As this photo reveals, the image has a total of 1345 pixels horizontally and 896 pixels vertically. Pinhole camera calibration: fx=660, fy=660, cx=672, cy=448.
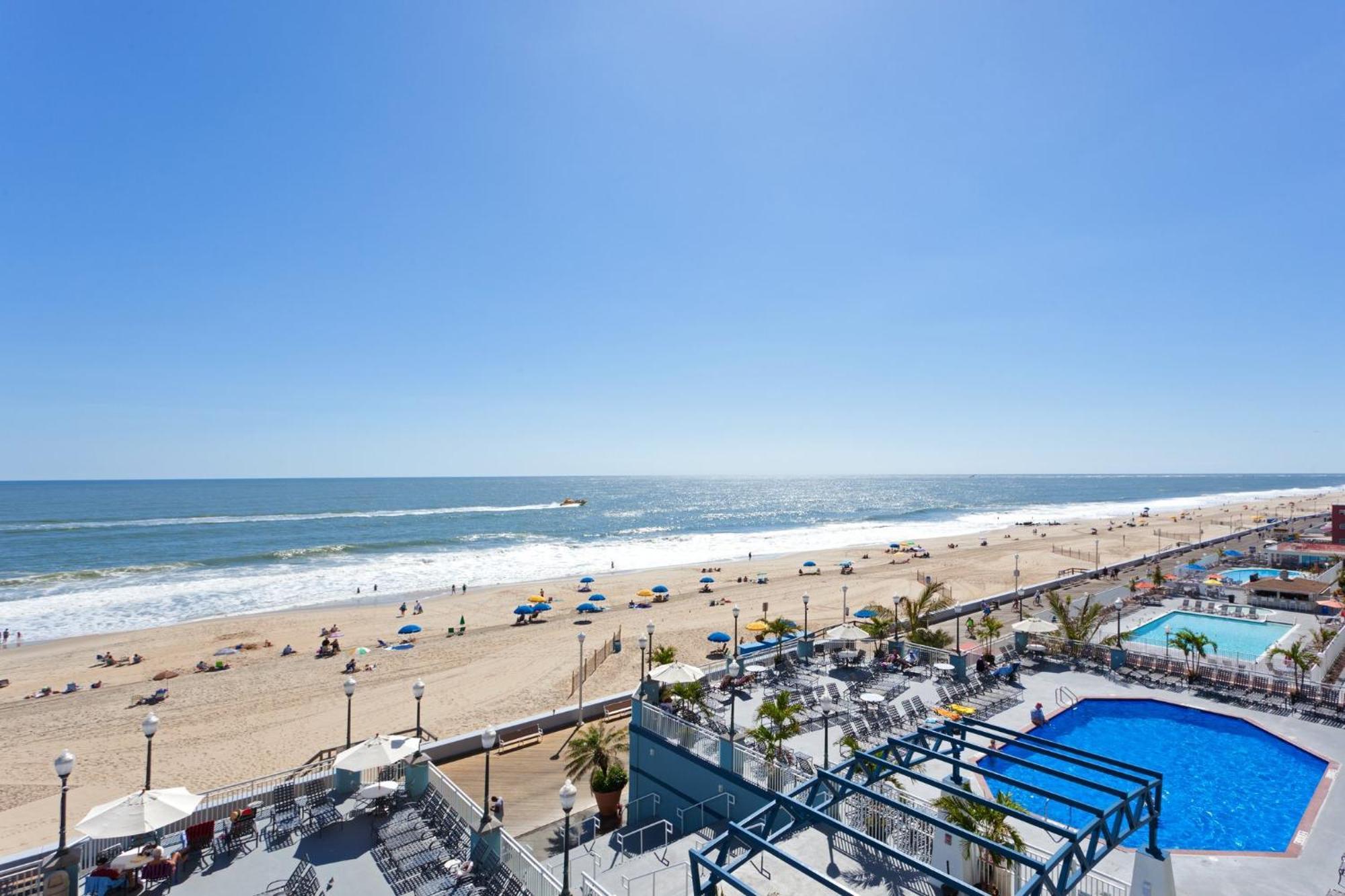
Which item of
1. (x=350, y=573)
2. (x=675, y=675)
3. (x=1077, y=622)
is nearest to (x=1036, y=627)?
(x=1077, y=622)

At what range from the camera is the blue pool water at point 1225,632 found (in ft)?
87.7

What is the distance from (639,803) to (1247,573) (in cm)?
4789

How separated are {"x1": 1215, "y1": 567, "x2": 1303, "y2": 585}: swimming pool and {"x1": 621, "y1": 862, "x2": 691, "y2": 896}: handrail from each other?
4380 cm

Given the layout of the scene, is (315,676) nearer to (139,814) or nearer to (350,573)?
(139,814)

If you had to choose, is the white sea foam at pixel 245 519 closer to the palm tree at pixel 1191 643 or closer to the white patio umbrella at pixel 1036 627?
the white patio umbrella at pixel 1036 627

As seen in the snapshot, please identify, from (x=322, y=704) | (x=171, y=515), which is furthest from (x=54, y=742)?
(x=171, y=515)

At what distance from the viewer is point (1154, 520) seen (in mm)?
96938

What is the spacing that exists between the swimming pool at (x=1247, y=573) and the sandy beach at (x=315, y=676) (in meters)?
10.2

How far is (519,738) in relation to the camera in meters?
19.6

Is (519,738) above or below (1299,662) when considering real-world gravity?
below

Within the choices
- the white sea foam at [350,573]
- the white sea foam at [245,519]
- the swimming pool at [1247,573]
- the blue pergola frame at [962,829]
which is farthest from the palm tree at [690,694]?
the white sea foam at [245,519]

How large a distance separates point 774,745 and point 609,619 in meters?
27.2

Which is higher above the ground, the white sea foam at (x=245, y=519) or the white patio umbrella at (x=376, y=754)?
the white patio umbrella at (x=376, y=754)

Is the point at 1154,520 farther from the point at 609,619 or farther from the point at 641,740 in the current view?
the point at 641,740
